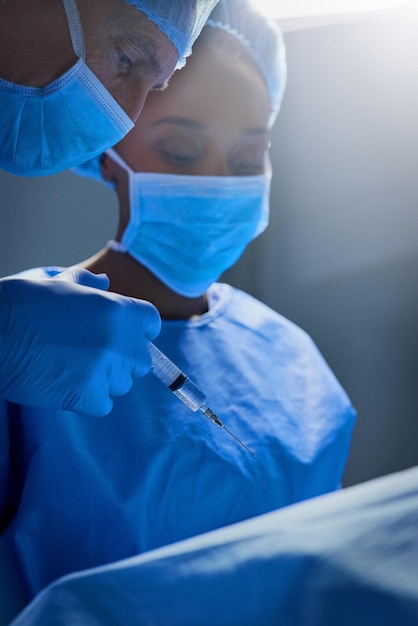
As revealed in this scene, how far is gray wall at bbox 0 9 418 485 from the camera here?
1877mm

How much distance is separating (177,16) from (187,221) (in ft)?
1.63

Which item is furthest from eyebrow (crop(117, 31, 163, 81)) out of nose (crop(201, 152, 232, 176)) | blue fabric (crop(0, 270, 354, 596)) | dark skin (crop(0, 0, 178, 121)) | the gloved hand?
blue fabric (crop(0, 270, 354, 596))

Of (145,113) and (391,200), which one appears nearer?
(145,113)

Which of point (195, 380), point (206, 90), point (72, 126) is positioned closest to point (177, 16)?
point (72, 126)

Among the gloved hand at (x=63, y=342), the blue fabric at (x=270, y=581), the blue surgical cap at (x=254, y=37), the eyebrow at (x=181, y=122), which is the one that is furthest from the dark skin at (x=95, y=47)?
the blue fabric at (x=270, y=581)

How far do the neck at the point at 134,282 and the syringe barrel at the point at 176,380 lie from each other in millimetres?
423

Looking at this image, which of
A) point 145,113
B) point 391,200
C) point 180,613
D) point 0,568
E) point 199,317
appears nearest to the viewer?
point 180,613

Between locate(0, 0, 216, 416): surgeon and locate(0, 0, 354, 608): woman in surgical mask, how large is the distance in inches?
11.8

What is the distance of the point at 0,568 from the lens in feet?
3.58

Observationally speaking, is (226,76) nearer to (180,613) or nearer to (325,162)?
(325,162)

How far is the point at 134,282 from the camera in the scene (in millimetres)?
1372

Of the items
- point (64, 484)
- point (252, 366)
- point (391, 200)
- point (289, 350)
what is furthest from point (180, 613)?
point (391, 200)

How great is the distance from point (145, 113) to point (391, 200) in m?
0.88

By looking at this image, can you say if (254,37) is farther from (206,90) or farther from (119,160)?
(119,160)
